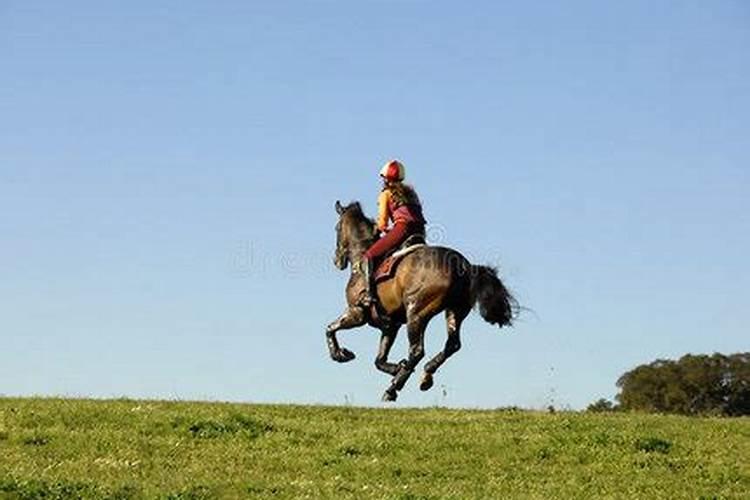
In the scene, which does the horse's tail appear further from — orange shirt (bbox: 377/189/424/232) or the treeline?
the treeline

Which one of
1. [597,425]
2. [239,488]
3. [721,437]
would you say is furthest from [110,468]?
[721,437]

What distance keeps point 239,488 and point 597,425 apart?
9.60m

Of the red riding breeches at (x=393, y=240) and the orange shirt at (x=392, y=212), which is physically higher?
the orange shirt at (x=392, y=212)

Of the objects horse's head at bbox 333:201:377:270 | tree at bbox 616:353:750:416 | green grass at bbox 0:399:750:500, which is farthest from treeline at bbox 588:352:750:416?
green grass at bbox 0:399:750:500

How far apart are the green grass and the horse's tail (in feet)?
7.64

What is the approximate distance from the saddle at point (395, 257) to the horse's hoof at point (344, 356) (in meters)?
2.15

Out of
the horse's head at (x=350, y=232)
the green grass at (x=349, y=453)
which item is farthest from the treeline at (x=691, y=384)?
the green grass at (x=349, y=453)

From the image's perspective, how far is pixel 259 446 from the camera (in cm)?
2425

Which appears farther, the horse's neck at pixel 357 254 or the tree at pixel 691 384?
the tree at pixel 691 384

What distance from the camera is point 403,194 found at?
31953mm

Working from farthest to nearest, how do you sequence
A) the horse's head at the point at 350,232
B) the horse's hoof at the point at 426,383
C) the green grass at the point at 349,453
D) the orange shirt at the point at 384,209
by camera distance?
the horse's head at the point at 350,232
the orange shirt at the point at 384,209
the horse's hoof at the point at 426,383
the green grass at the point at 349,453

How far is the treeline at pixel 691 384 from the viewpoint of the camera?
61125 mm

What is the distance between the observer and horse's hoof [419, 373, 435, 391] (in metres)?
31.1

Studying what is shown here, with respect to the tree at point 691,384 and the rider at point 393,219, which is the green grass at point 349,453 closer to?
the rider at point 393,219
